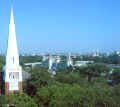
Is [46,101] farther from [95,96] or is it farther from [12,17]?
[12,17]

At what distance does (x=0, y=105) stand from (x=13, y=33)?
7244 mm

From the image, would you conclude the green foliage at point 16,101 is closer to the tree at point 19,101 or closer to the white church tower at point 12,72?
the tree at point 19,101

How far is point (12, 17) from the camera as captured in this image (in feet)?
97.5

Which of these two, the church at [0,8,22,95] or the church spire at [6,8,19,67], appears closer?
the church at [0,8,22,95]

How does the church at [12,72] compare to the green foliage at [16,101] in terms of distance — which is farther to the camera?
the church at [12,72]

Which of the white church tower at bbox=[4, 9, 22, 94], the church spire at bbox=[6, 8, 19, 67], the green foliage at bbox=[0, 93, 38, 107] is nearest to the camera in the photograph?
the green foliage at bbox=[0, 93, 38, 107]

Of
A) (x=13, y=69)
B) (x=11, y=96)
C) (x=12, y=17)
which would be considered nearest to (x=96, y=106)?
(x=11, y=96)

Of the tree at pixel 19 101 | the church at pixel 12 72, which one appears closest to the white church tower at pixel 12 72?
the church at pixel 12 72

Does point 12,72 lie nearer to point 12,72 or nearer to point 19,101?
point 12,72

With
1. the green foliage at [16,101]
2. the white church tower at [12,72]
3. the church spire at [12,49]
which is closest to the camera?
the green foliage at [16,101]

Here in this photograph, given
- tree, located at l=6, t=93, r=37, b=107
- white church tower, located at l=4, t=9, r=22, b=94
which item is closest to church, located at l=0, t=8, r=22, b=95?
white church tower, located at l=4, t=9, r=22, b=94

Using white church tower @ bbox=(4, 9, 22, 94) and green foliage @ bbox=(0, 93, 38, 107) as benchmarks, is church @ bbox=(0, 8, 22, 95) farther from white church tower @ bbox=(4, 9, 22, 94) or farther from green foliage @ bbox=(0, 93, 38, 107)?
green foliage @ bbox=(0, 93, 38, 107)

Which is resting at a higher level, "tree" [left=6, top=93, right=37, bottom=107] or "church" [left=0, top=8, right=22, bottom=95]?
"church" [left=0, top=8, right=22, bottom=95]

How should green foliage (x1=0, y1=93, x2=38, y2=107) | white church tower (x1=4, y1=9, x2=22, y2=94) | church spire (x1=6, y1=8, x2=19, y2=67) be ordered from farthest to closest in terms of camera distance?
church spire (x1=6, y1=8, x2=19, y2=67) → white church tower (x1=4, y1=9, x2=22, y2=94) → green foliage (x1=0, y1=93, x2=38, y2=107)
